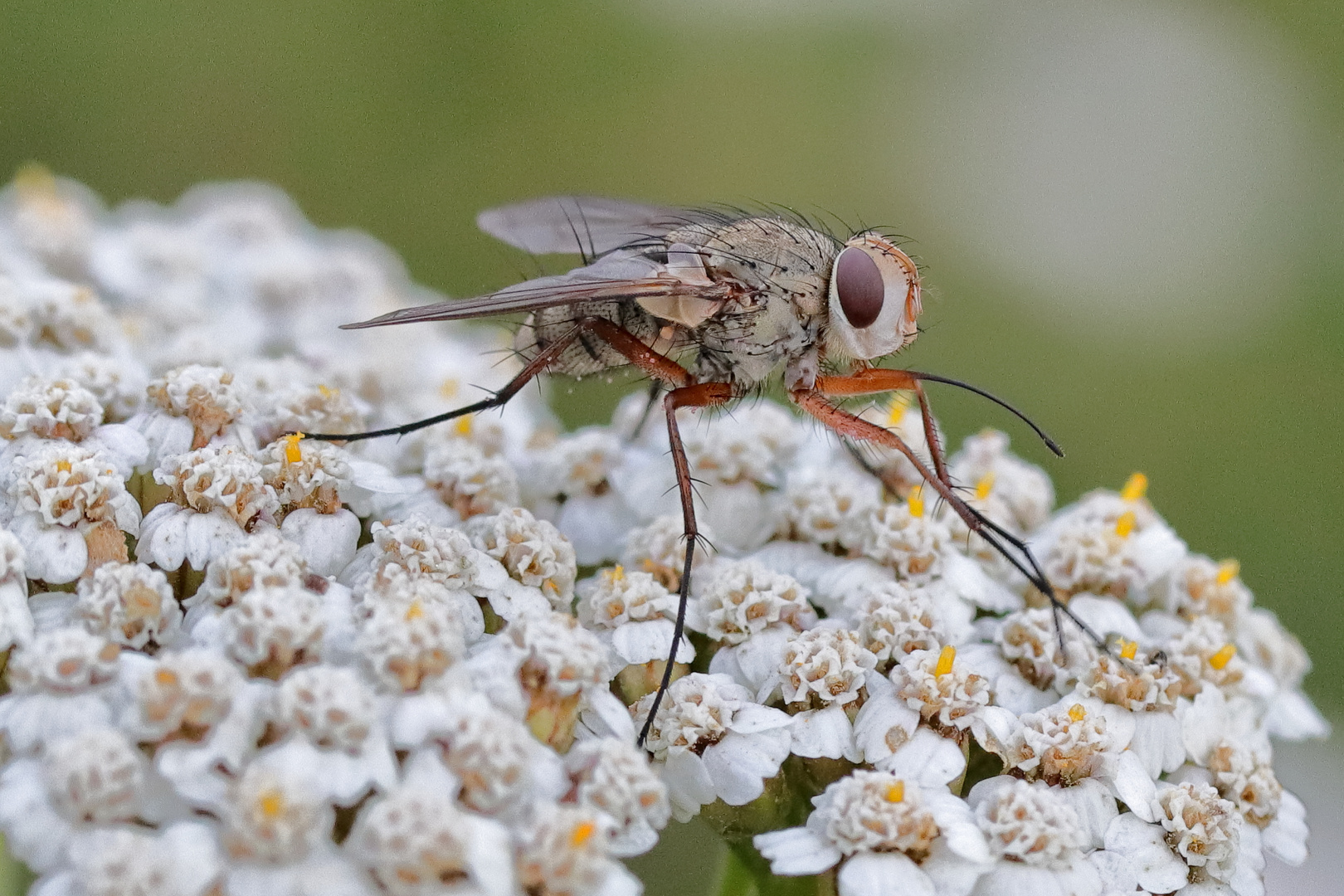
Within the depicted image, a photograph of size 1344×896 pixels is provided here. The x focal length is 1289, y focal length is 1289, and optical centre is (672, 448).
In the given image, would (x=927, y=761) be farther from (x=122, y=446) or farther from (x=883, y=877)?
(x=122, y=446)

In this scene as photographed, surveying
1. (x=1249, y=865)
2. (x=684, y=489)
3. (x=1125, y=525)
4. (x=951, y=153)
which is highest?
(x=951, y=153)

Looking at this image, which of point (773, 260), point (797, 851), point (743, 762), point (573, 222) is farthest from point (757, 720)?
point (573, 222)

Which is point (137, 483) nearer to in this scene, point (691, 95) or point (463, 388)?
point (463, 388)

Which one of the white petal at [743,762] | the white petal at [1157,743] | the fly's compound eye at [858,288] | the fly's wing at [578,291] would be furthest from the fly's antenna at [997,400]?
the white petal at [743,762]

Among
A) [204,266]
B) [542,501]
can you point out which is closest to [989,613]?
[542,501]

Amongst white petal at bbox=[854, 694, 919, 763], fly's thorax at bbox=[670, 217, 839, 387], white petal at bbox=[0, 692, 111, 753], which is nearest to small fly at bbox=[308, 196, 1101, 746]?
fly's thorax at bbox=[670, 217, 839, 387]

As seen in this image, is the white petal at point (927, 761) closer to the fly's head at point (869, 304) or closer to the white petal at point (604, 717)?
the white petal at point (604, 717)
